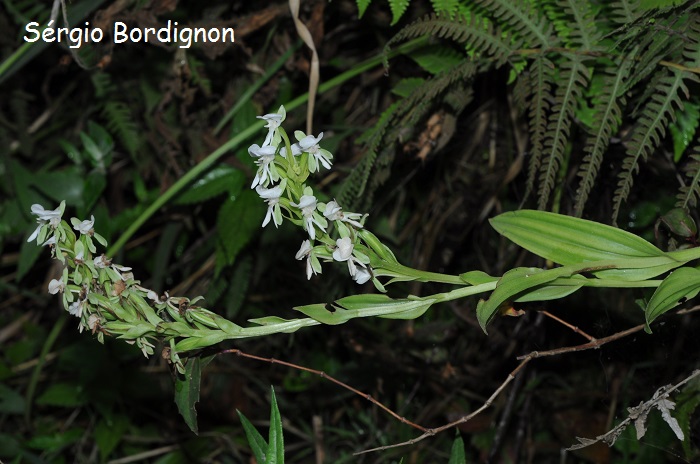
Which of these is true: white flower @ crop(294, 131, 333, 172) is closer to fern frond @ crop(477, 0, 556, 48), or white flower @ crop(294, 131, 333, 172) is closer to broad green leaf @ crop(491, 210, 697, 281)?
broad green leaf @ crop(491, 210, 697, 281)

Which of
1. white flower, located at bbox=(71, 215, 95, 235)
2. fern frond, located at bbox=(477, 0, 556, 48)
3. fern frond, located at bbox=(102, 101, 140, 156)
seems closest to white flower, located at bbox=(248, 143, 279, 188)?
white flower, located at bbox=(71, 215, 95, 235)

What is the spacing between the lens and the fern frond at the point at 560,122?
3.76 ft

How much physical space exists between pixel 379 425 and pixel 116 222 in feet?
2.96

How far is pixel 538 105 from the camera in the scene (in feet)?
4.00

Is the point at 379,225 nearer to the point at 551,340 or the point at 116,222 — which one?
the point at 551,340

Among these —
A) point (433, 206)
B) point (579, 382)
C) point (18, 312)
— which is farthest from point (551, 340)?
point (18, 312)

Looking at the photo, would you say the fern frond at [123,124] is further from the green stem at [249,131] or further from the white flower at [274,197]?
the white flower at [274,197]

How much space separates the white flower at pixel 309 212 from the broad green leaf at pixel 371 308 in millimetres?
106

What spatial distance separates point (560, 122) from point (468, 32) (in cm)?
26

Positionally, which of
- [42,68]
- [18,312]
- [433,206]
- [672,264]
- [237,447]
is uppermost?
[672,264]

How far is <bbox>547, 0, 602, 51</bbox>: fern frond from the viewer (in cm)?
126

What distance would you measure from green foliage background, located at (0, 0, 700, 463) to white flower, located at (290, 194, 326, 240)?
0.43m

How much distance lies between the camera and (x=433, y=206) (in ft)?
6.40

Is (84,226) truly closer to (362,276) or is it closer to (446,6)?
(362,276)
